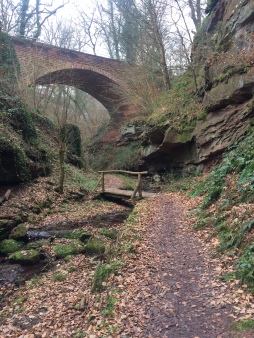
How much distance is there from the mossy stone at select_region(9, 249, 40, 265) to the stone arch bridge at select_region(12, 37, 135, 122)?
433 inches

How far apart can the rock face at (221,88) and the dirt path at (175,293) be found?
615 cm

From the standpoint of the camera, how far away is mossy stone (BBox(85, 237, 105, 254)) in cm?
687

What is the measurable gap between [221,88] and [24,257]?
9598 mm

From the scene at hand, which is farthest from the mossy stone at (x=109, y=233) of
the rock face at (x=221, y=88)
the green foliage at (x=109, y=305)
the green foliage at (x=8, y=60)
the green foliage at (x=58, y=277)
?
the green foliage at (x=8, y=60)

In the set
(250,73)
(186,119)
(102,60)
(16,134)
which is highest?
(102,60)

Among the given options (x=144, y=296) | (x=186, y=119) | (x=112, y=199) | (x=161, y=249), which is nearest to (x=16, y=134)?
(x=112, y=199)

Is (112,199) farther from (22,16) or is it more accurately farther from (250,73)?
(22,16)

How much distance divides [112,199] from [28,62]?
9805 mm

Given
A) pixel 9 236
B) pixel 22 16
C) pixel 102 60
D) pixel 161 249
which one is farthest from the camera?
pixel 102 60

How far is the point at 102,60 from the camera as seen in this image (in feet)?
70.5

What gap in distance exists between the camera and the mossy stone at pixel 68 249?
6.81 meters

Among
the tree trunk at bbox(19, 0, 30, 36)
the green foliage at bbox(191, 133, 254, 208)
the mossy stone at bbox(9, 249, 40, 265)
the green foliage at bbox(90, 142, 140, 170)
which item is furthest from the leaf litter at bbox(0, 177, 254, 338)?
the tree trunk at bbox(19, 0, 30, 36)

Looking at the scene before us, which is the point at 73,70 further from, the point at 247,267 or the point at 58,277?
the point at 247,267

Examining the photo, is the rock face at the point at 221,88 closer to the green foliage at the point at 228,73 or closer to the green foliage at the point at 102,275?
the green foliage at the point at 228,73
